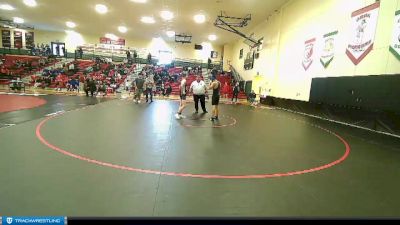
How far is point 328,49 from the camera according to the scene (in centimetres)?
1165

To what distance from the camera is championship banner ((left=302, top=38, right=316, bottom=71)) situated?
42.6 ft

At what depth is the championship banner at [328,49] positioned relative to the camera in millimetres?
11305

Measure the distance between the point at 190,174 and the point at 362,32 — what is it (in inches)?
371

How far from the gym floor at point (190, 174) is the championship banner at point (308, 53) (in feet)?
24.8

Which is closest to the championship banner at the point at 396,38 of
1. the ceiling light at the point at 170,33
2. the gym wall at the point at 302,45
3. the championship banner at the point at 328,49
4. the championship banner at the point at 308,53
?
the gym wall at the point at 302,45

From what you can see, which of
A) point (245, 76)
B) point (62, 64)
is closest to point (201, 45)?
point (245, 76)

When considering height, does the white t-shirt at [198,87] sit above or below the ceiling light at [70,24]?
below

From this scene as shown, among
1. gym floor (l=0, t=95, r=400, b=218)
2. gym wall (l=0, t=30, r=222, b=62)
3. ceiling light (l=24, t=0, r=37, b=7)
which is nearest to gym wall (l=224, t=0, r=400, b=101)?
gym floor (l=0, t=95, r=400, b=218)

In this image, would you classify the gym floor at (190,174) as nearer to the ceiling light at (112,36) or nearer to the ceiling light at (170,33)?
the ceiling light at (170,33)

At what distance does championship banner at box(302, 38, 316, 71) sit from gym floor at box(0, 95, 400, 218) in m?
7.55

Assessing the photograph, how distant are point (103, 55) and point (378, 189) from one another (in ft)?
106

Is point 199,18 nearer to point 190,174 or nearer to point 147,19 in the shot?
point 147,19

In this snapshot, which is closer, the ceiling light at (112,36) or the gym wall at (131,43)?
the gym wall at (131,43)

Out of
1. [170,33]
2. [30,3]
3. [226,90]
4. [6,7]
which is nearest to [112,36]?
[170,33]
